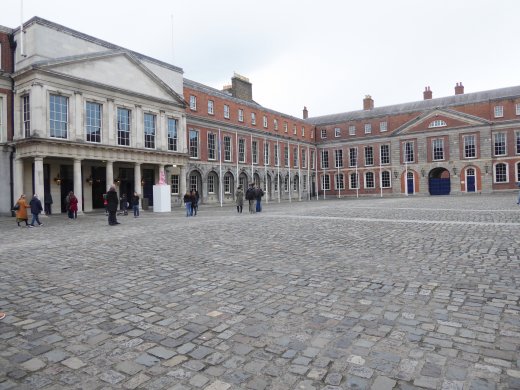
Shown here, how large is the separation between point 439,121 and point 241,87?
90.7 ft

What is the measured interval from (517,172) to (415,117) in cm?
1454

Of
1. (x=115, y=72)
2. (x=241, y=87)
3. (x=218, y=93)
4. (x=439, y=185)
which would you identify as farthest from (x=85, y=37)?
(x=439, y=185)

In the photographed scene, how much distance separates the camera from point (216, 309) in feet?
15.2

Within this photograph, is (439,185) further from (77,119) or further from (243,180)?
(77,119)

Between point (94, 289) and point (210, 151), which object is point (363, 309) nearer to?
point (94, 289)

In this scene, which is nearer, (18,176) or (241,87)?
(18,176)

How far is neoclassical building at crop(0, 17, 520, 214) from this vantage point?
24.5m

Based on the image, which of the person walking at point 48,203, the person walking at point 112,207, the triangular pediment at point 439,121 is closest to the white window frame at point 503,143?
the triangular pediment at point 439,121

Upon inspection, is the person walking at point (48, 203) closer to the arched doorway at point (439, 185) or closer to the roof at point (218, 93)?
the roof at point (218, 93)

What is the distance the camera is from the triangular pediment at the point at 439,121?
48.8 m

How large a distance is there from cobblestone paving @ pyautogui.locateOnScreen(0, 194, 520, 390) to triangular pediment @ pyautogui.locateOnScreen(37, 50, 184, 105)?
20426 mm

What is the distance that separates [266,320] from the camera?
167 inches

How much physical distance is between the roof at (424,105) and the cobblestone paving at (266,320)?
168 ft

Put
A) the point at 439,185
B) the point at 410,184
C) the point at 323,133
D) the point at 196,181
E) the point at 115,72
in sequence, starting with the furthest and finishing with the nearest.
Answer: the point at 323,133, the point at 410,184, the point at 439,185, the point at 196,181, the point at 115,72
